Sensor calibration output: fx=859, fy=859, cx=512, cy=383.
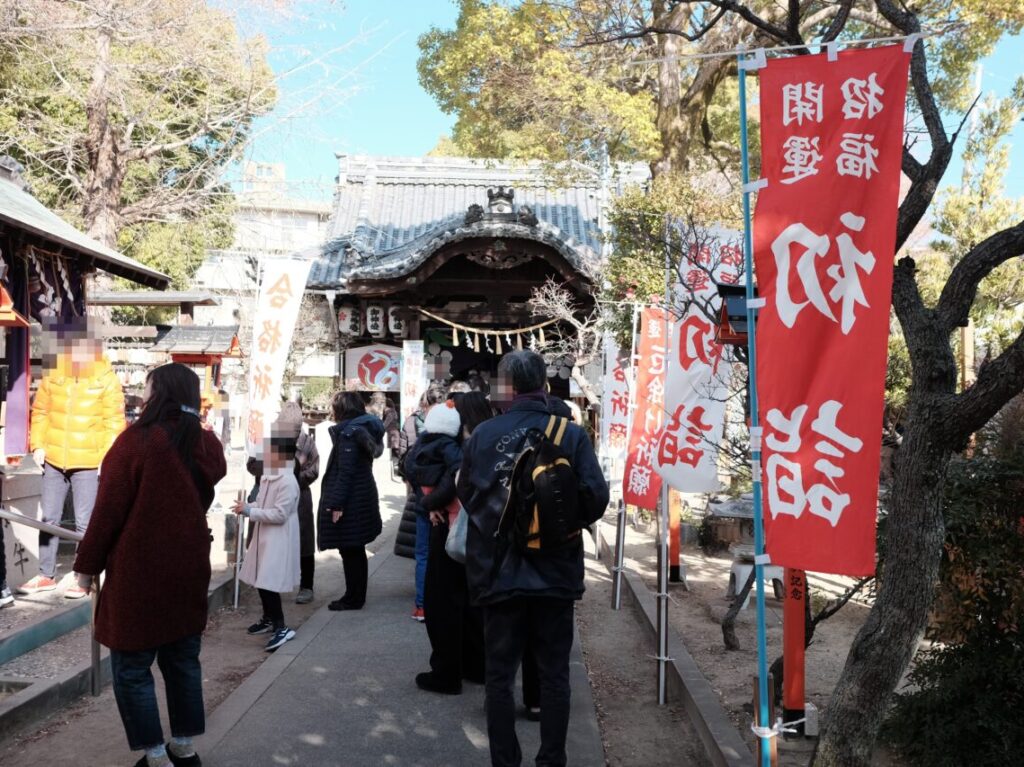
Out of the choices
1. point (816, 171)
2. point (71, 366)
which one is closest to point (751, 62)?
point (816, 171)

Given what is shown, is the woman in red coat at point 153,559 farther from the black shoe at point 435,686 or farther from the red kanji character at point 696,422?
the red kanji character at point 696,422

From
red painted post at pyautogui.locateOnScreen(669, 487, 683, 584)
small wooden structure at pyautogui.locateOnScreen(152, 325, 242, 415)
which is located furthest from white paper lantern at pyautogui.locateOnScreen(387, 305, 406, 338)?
red painted post at pyautogui.locateOnScreen(669, 487, 683, 584)

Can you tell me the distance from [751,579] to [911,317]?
303cm

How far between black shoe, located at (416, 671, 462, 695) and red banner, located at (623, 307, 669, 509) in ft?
9.68

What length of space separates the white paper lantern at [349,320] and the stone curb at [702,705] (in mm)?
11841

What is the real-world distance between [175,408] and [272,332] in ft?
13.6

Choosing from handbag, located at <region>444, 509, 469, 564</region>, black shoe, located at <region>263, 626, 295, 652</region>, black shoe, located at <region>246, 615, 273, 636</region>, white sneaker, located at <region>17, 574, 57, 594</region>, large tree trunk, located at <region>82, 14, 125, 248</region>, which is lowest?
black shoe, located at <region>246, 615, 273, 636</region>

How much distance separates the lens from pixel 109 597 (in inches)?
149

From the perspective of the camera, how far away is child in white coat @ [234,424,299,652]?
6.32m

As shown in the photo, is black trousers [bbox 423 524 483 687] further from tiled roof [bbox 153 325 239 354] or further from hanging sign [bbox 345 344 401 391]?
hanging sign [bbox 345 344 401 391]

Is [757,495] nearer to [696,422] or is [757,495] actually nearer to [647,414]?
[696,422]

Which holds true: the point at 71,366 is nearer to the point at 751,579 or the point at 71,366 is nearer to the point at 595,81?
the point at 751,579

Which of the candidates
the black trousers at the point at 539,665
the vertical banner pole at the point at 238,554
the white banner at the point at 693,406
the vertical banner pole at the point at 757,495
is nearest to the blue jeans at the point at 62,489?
the vertical banner pole at the point at 238,554

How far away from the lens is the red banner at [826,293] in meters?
3.24
